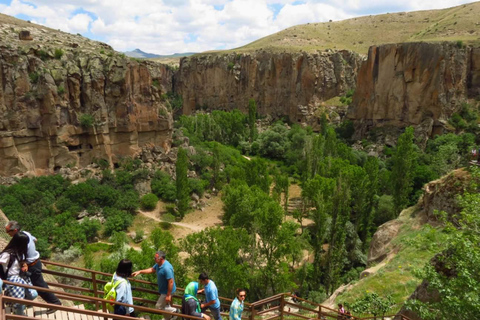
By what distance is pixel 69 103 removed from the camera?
3631 cm

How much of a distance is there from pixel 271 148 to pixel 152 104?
25.3 m

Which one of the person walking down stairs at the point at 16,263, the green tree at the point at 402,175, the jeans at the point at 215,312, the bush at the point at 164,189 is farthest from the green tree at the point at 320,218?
the person walking down stairs at the point at 16,263

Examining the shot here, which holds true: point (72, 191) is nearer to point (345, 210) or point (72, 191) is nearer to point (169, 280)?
point (345, 210)

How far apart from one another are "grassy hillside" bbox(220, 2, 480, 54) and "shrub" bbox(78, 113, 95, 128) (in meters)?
53.2

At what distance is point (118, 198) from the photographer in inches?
1389

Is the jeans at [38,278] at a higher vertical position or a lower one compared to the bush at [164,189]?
higher

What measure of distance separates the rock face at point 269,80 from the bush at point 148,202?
145 feet

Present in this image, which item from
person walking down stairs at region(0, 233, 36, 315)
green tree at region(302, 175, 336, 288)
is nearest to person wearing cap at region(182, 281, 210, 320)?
person walking down stairs at region(0, 233, 36, 315)

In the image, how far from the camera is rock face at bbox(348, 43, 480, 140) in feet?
169

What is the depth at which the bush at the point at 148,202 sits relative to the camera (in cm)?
3688

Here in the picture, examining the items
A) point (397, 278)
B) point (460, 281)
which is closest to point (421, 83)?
point (397, 278)

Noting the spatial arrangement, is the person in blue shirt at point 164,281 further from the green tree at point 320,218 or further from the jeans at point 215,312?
the green tree at point 320,218

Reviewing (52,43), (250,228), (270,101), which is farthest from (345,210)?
(270,101)

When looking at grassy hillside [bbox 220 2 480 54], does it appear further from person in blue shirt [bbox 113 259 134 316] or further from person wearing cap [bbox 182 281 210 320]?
person in blue shirt [bbox 113 259 134 316]
